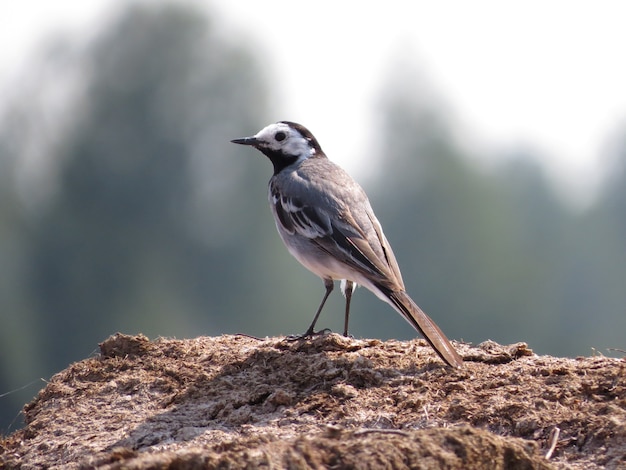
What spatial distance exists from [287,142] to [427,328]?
3.68 meters

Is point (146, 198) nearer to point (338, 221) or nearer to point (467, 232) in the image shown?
point (467, 232)

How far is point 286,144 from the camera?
12.3m

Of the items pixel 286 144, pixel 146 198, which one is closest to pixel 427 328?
pixel 286 144

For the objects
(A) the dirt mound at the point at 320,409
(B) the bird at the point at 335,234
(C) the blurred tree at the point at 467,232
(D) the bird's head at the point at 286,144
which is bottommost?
(C) the blurred tree at the point at 467,232

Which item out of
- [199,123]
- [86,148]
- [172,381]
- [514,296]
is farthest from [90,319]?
[172,381]

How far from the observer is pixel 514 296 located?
292 ft

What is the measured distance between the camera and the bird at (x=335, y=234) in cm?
992

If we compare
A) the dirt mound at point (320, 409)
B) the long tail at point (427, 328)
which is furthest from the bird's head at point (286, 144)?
the long tail at point (427, 328)

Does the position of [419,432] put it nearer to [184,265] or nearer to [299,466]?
[299,466]

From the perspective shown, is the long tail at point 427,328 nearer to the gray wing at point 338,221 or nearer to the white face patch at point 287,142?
the gray wing at point 338,221

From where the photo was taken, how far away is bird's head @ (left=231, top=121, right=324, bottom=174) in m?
12.2

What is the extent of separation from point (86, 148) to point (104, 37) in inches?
630

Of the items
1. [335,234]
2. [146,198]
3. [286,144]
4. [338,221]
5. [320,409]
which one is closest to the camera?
[320,409]

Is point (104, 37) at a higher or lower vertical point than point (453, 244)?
higher
